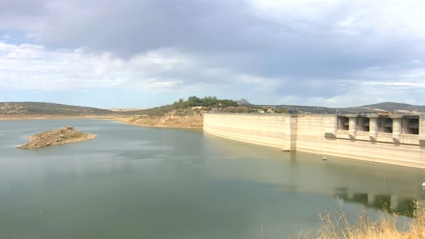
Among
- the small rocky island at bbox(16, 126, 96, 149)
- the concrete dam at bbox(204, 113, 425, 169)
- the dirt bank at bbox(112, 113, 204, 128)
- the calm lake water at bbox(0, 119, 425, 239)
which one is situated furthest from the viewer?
the dirt bank at bbox(112, 113, 204, 128)

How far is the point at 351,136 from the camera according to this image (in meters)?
26.3

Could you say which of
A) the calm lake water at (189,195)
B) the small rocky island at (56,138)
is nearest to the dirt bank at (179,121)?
the small rocky island at (56,138)

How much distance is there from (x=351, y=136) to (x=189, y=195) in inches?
628

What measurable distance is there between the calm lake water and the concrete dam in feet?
3.81

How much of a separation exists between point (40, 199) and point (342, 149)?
2182 centimetres

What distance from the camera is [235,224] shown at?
12180mm

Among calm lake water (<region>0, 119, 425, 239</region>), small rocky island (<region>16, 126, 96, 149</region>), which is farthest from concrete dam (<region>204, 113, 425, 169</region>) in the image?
small rocky island (<region>16, 126, 96, 149</region>)

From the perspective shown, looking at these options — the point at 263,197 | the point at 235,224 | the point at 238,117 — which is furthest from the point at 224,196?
the point at 238,117

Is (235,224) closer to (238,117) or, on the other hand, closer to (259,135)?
(259,135)

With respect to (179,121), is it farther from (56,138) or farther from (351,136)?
(351,136)

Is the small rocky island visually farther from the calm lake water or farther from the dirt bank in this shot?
the dirt bank

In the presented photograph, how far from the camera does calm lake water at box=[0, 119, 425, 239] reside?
11.9 metres

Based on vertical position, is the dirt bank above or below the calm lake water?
above

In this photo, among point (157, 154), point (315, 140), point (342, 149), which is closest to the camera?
point (342, 149)
